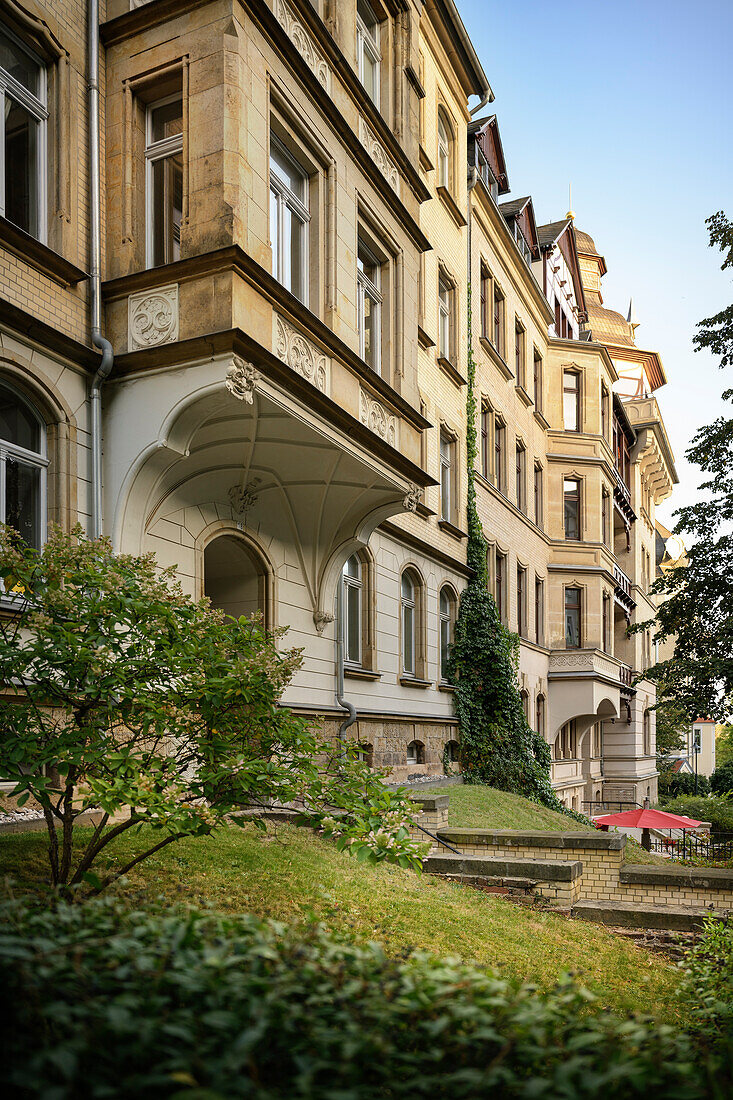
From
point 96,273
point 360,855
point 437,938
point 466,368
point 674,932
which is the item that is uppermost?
point 466,368

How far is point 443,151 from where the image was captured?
2245cm

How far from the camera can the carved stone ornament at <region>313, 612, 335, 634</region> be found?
14.4 meters

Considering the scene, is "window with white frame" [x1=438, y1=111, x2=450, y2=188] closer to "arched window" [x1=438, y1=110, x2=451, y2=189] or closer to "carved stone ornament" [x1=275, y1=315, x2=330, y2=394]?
"arched window" [x1=438, y1=110, x2=451, y2=189]

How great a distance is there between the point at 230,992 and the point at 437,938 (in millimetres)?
5014

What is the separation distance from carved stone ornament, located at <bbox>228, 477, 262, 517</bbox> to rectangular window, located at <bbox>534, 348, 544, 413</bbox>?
20.5 meters

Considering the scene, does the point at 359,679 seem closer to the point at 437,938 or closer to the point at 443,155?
the point at 437,938

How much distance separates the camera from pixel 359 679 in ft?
52.9

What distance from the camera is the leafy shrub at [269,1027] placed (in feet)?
7.27

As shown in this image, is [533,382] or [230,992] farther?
[533,382]

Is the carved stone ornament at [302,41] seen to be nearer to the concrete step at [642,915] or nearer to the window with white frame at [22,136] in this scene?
the window with white frame at [22,136]

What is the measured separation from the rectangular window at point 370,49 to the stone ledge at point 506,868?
11360 millimetres

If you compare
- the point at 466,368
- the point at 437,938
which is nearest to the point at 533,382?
the point at 466,368

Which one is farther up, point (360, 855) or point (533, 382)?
point (533, 382)

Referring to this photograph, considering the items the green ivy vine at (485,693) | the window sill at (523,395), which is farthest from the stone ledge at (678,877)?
the window sill at (523,395)
